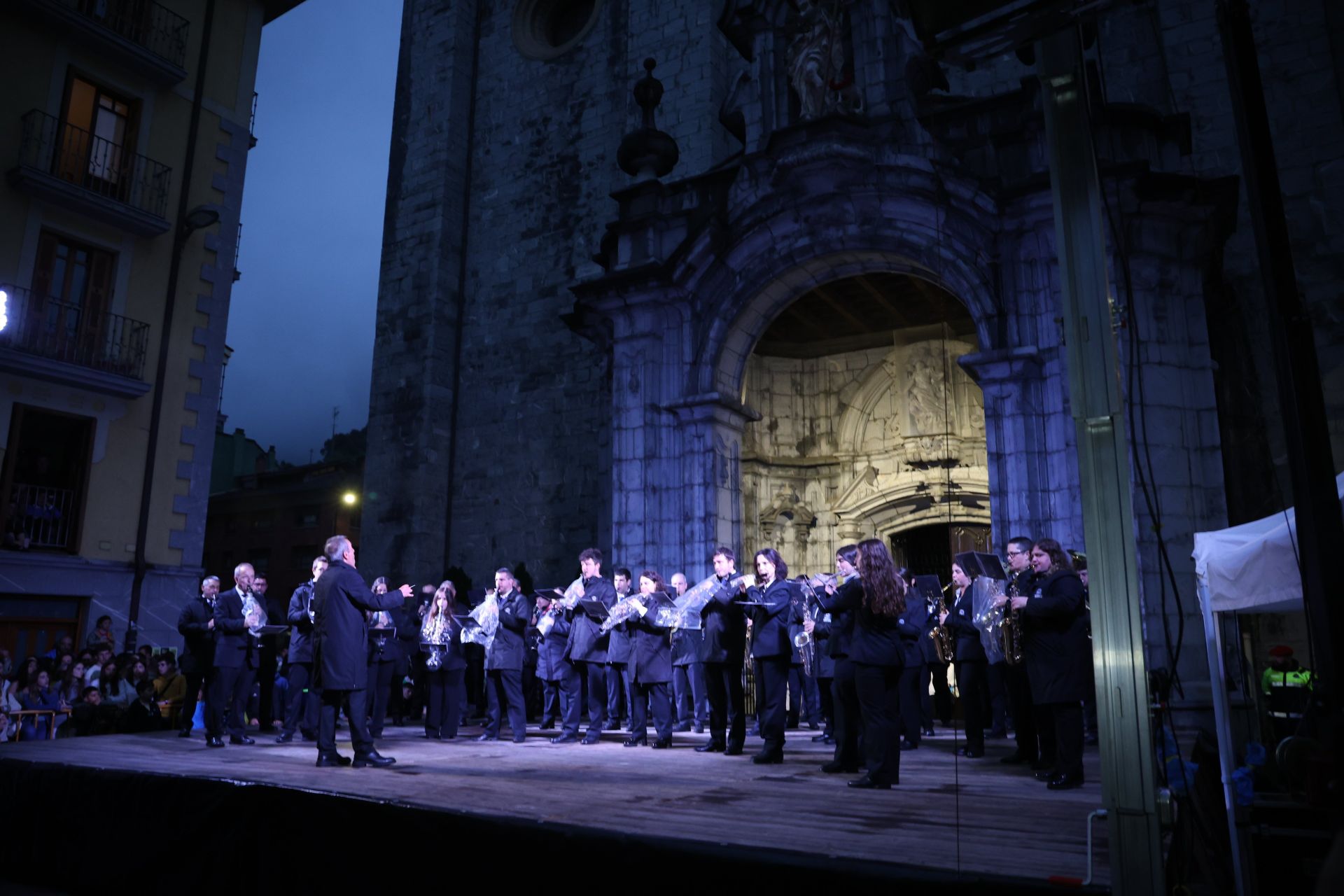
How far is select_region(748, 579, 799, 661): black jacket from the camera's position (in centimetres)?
835

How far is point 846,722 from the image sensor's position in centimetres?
754

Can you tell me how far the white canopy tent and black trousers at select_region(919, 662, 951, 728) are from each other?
5.42 metres

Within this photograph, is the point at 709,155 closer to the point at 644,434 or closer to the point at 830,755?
the point at 644,434

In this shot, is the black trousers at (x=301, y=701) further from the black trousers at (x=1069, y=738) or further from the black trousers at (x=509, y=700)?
the black trousers at (x=1069, y=738)

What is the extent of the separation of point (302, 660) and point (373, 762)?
2731 millimetres

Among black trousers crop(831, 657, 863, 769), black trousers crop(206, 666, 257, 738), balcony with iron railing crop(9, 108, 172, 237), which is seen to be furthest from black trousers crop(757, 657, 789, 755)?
balcony with iron railing crop(9, 108, 172, 237)

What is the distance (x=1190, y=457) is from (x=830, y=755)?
18.3 feet

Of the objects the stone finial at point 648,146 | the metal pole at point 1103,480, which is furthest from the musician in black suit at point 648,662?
the stone finial at point 648,146

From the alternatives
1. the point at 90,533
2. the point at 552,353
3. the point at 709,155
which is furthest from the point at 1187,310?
the point at 90,533

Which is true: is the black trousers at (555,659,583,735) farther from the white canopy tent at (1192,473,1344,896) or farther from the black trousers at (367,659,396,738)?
the white canopy tent at (1192,473,1344,896)

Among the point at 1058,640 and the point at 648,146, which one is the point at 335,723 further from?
the point at 648,146

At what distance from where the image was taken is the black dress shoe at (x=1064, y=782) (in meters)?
6.53

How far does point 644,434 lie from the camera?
46.9 ft

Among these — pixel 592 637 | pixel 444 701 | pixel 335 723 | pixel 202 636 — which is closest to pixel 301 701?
pixel 202 636
